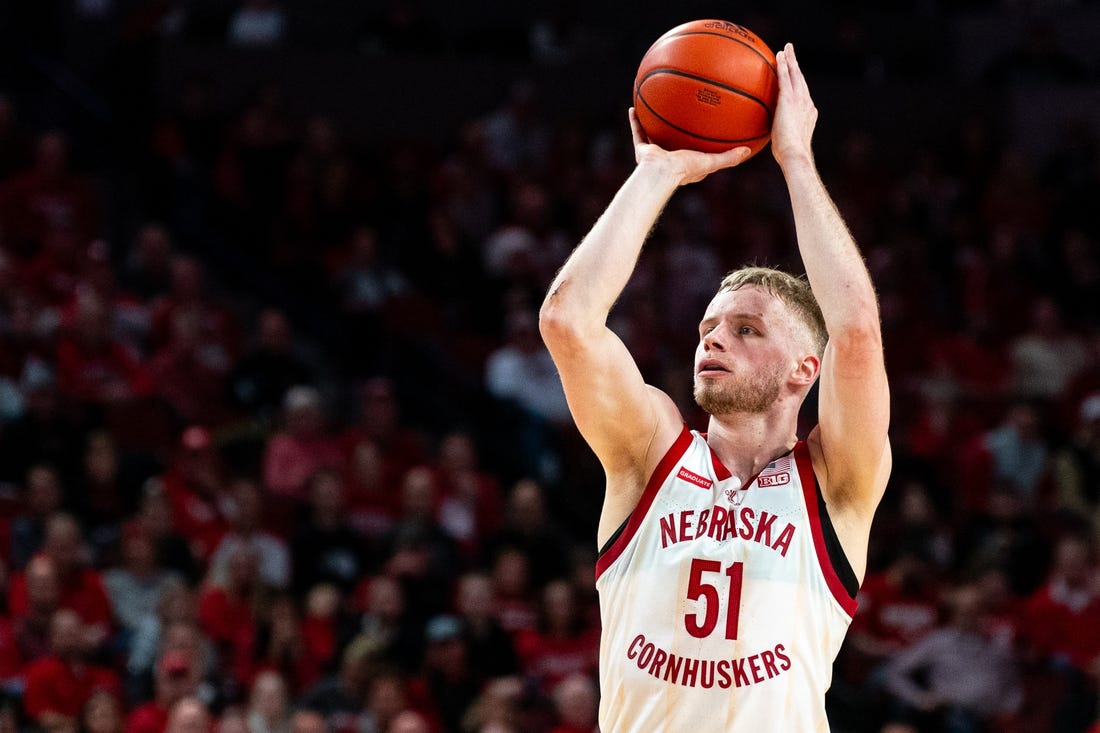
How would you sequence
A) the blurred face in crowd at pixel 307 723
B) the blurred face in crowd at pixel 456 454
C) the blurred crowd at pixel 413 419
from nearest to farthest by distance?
1. the blurred face in crowd at pixel 307 723
2. the blurred crowd at pixel 413 419
3. the blurred face in crowd at pixel 456 454

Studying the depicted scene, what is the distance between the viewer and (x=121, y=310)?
35.7ft

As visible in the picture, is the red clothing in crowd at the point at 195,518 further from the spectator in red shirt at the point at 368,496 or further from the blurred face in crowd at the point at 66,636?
the blurred face in crowd at the point at 66,636

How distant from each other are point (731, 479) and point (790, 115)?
92 cm

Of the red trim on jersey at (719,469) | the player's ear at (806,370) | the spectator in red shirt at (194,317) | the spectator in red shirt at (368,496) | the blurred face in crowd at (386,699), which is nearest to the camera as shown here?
the red trim on jersey at (719,469)

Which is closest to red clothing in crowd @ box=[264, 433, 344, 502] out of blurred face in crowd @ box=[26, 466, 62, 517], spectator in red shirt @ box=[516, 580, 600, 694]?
blurred face in crowd @ box=[26, 466, 62, 517]

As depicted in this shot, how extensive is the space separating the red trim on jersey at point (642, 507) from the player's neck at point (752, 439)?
16cm

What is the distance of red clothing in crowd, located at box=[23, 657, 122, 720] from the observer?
8250 mm

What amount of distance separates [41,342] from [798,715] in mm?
7804

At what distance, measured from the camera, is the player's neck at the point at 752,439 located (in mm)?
3832

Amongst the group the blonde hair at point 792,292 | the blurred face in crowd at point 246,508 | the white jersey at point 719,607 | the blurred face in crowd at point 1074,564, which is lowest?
the white jersey at point 719,607

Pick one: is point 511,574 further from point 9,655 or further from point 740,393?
point 740,393

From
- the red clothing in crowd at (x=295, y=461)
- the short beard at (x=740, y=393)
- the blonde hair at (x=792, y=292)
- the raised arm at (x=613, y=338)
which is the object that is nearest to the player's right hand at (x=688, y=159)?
the raised arm at (x=613, y=338)

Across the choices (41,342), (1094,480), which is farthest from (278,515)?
(1094,480)

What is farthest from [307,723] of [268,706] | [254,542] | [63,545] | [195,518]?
[195,518]
